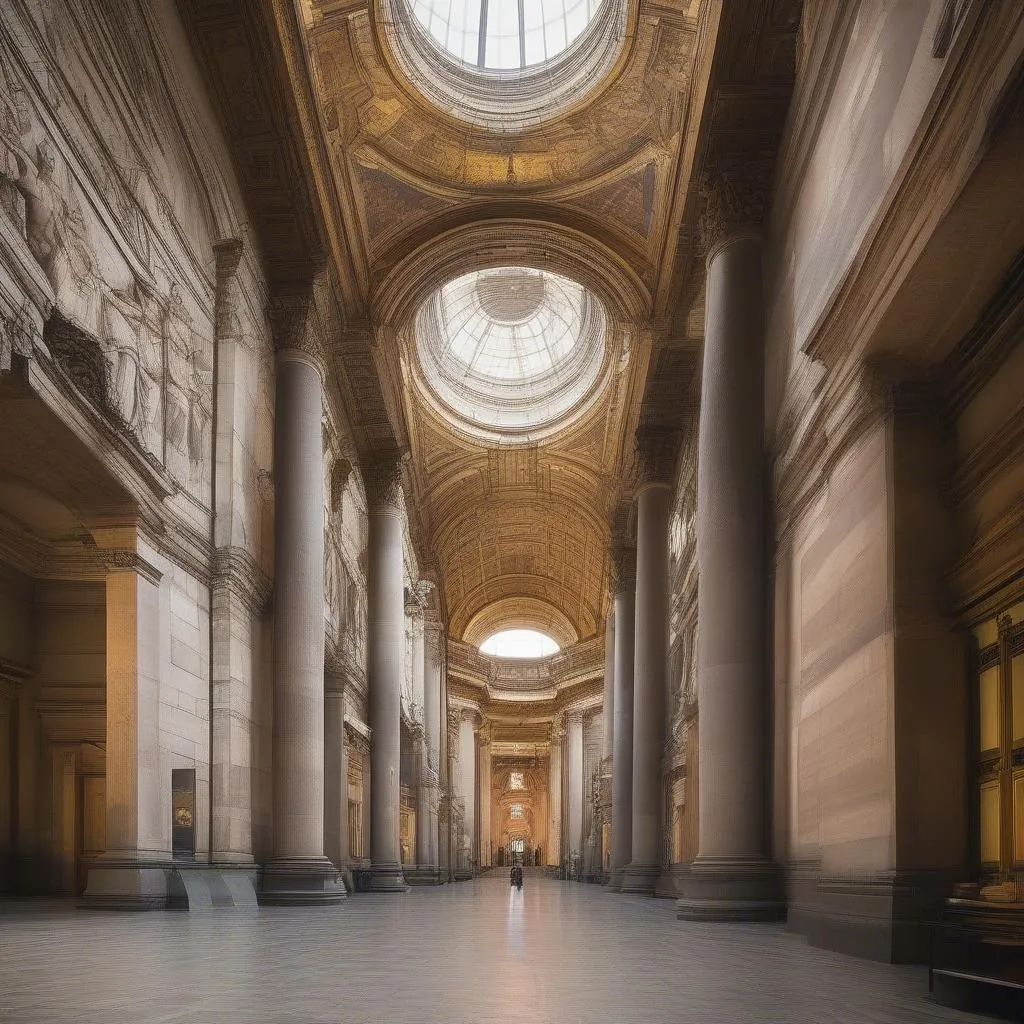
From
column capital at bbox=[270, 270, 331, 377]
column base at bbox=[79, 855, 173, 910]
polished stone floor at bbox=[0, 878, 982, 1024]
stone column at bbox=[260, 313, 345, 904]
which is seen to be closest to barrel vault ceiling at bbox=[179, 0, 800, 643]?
column capital at bbox=[270, 270, 331, 377]

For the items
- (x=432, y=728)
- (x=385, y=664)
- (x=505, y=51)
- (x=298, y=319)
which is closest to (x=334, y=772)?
(x=385, y=664)

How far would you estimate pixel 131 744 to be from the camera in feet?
37.8

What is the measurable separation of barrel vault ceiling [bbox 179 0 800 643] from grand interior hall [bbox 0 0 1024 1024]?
9 centimetres

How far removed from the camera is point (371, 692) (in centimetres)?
→ 2700

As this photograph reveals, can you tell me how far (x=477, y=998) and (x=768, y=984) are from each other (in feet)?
6.05

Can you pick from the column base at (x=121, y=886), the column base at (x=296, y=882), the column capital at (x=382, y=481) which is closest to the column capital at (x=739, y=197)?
the column base at (x=121, y=886)

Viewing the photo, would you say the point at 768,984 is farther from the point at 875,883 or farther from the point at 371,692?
the point at 371,692

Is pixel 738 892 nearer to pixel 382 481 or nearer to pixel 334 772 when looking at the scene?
pixel 334 772

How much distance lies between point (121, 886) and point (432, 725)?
98.3 ft

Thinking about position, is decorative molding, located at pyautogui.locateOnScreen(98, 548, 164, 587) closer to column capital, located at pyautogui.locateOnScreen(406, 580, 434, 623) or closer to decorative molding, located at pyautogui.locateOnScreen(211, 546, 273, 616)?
decorative molding, located at pyautogui.locateOnScreen(211, 546, 273, 616)

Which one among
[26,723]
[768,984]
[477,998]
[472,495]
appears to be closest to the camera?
[477,998]

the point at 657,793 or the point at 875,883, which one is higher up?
the point at 875,883

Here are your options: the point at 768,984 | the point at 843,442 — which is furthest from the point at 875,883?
the point at 843,442

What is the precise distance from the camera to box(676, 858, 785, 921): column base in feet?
39.2
